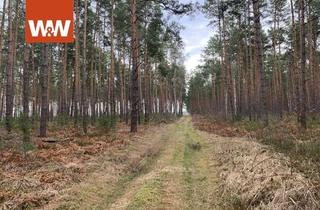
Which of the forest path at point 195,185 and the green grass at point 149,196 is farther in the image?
the green grass at point 149,196

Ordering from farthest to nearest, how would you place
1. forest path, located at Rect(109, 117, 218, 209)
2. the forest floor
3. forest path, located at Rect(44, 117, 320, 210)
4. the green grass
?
forest path, located at Rect(109, 117, 218, 209) → the green grass → the forest floor → forest path, located at Rect(44, 117, 320, 210)

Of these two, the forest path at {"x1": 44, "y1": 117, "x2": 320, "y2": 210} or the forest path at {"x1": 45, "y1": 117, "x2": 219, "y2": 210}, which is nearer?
the forest path at {"x1": 44, "y1": 117, "x2": 320, "y2": 210}

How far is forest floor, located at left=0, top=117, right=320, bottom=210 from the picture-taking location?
275 inches

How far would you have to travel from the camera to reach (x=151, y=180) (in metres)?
9.34

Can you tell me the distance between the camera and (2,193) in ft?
25.3

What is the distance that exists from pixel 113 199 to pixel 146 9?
94.6 ft

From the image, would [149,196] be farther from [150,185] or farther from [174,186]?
[174,186]

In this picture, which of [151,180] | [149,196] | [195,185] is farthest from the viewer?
[151,180]

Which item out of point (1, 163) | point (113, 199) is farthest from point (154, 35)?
point (113, 199)

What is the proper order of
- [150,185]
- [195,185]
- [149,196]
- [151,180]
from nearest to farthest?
[149,196] → [150,185] → [195,185] → [151,180]

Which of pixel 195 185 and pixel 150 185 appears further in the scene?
pixel 195 185

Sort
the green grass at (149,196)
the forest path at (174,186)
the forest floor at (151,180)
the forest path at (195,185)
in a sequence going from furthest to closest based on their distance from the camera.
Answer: the forest path at (174,186), the green grass at (149,196), the forest floor at (151,180), the forest path at (195,185)

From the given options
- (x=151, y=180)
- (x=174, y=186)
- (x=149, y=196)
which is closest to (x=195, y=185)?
(x=174, y=186)

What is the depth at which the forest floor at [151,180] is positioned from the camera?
23.0 feet
